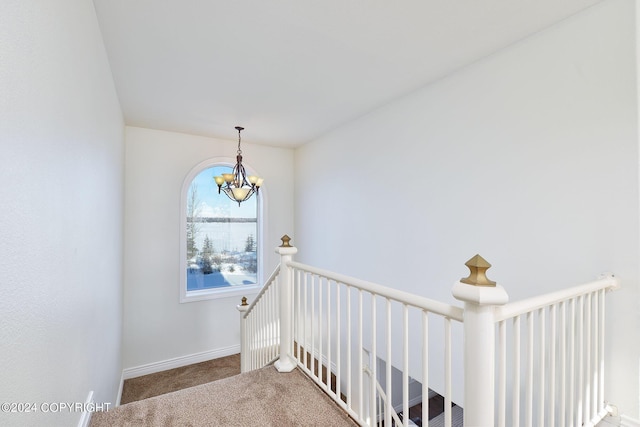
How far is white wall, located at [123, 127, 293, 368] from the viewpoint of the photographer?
3641 mm

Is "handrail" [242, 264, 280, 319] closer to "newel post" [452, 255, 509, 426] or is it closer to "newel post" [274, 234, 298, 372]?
"newel post" [274, 234, 298, 372]

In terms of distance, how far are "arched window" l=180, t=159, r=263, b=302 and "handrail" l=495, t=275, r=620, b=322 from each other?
3888mm

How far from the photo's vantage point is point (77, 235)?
138 cm

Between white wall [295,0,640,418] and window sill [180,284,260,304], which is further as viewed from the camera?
window sill [180,284,260,304]

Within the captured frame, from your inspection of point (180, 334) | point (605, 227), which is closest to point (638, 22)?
point (605, 227)

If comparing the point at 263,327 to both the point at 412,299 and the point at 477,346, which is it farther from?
the point at 477,346

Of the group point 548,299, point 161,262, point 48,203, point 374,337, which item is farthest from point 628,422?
point 161,262

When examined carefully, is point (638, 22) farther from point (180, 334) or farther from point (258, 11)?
point (180, 334)

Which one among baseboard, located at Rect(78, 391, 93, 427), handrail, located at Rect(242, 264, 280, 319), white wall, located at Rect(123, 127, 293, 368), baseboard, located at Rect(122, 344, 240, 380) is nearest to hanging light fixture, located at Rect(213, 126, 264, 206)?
white wall, located at Rect(123, 127, 293, 368)

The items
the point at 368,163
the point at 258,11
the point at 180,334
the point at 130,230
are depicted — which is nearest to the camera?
the point at 258,11

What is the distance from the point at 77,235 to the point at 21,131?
0.76 metres

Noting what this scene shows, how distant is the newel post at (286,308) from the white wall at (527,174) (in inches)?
45.1

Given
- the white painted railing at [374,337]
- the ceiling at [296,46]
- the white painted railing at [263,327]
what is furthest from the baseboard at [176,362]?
the ceiling at [296,46]

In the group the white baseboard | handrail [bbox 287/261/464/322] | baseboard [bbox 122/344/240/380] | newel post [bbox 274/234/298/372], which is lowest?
baseboard [bbox 122/344/240/380]
